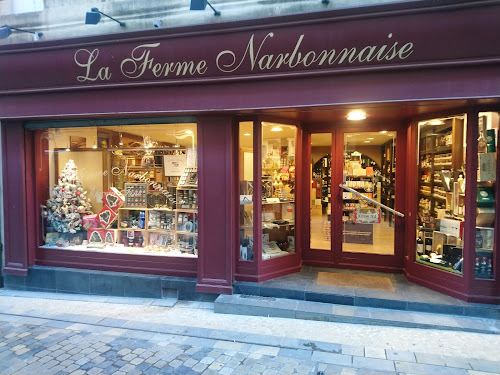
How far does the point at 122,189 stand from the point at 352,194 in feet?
14.0

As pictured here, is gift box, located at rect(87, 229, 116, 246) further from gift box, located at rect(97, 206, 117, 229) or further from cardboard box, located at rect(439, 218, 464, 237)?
cardboard box, located at rect(439, 218, 464, 237)

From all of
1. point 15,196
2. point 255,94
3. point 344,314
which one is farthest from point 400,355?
point 15,196

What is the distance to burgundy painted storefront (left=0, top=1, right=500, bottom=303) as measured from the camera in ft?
14.1

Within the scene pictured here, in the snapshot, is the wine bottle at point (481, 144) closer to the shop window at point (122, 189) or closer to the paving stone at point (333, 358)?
the paving stone at point (333, 358)

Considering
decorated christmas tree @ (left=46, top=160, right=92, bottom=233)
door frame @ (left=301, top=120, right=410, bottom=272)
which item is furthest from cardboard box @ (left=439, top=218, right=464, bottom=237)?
decorated christmas tree @ (left=46, top=160, right=92, bottom=233)

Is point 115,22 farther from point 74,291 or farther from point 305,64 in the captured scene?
point 74,291

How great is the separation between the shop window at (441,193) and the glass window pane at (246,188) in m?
2.70

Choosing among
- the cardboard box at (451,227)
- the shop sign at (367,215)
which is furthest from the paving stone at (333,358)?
the shop sign at (367,215)

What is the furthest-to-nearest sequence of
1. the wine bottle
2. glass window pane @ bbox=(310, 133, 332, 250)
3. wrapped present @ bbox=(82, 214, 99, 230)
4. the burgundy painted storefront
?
wrapped present @ bbox=(82, 214, 99, 230) < glass window pane @ bbox=(310, 133, 332, 250) < the wine bottle < the burgundy painted storefront

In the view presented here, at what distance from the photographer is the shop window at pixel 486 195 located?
15.4ft

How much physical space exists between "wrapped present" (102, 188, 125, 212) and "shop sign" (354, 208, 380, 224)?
171 inches

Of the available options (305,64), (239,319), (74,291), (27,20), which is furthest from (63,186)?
(305,64)

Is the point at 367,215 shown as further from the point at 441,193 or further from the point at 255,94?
the point at 255,94

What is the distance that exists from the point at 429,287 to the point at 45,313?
590 cm
